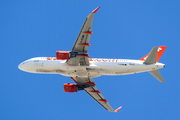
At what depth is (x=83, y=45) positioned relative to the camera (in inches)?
1538

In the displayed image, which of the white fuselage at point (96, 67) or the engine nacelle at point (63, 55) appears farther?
the white fuselage at point (96, 67)

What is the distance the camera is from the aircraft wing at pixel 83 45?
120 ft

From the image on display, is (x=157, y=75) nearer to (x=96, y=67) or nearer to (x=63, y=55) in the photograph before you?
(x=96, y=67)

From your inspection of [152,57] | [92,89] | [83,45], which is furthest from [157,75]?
[83,45]

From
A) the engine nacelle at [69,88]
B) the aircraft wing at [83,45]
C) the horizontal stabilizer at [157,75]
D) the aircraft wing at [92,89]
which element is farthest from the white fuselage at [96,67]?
the engine nacelle at [69,88]

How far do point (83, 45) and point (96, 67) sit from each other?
5429 mm

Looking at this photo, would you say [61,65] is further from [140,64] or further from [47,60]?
[140,64]

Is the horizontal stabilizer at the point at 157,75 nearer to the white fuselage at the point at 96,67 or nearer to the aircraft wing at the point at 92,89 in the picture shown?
the white fuselage at the point at 96,67

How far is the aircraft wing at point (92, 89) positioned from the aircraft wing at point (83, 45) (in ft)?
19.8

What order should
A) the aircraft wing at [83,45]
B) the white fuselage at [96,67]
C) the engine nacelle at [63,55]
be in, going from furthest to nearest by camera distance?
1. the white fuselage at [96,67]
2. the engine nacelle at [63,55]
3. the aircraft wing at [83,45]

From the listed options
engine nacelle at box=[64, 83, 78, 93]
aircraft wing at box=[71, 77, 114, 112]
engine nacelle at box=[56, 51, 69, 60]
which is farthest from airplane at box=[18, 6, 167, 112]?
engine nacelle at box=[64, 83, 78, 93]

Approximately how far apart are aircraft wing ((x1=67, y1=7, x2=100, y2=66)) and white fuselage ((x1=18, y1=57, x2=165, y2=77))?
A: 122 centimetres

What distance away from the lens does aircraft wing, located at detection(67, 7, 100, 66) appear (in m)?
36.5

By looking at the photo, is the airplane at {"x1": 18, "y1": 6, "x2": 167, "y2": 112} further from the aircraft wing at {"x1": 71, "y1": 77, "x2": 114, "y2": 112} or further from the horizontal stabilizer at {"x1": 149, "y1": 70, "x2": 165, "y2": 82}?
the aircraft wing at {"x1": 71, "y1": 77, "x2": 114, "y2": 112}
